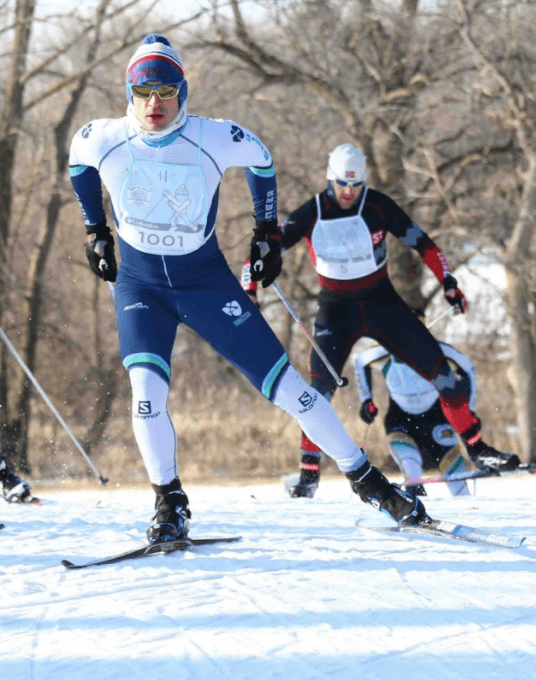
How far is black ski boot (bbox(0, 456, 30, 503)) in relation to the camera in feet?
19.2

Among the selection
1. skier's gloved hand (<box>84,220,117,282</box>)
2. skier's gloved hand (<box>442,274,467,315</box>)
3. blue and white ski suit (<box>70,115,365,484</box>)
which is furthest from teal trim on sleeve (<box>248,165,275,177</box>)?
skier's gloved hand (<box>442,274,467,315</box>)

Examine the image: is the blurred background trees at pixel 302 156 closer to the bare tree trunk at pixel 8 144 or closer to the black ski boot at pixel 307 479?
the bare tree trunk at pixel 8 144

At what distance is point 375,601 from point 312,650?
18.8 inches

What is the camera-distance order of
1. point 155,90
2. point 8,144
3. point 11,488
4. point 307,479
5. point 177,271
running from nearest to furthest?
1. point 155,90
2. point 177,271
3. point 11,488
4. point 307,479
5. point 8,144

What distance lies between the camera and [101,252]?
162 inches

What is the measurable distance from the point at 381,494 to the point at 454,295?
234cm

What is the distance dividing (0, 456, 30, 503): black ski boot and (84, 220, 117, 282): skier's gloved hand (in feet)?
7.12

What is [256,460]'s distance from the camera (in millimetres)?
16859

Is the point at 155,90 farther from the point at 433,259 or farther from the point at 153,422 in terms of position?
the point at 433,259

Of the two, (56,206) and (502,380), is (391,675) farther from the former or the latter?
(502,380)

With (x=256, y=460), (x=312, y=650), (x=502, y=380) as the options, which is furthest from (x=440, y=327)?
(x=312, y=650)

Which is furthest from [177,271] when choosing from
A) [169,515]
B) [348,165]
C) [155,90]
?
[348,165]

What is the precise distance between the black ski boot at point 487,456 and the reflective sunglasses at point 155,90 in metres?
3.32

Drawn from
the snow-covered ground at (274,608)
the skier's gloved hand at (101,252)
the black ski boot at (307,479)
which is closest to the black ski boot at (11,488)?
the snow-covered ground at (274,608)
